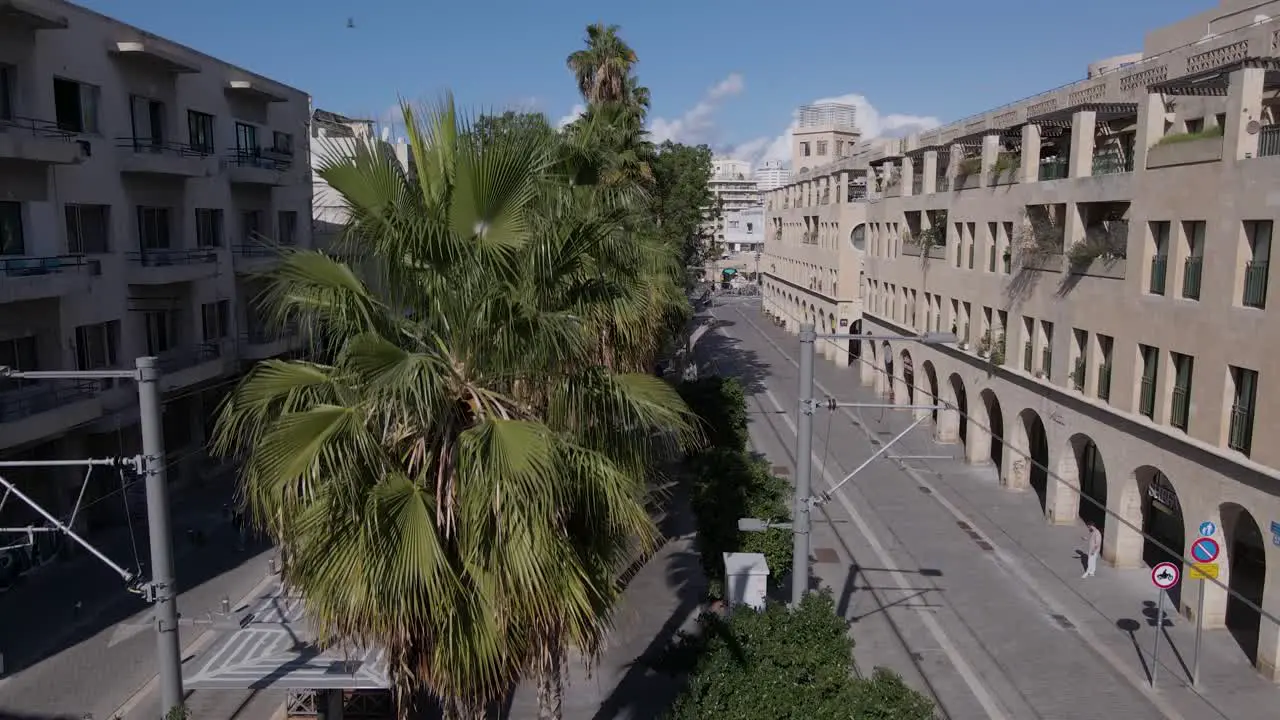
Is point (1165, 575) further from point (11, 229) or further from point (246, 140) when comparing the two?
point (246, 140)

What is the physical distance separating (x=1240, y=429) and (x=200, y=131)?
28.5 metres

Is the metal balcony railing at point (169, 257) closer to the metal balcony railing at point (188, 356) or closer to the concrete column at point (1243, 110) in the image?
the metal balcony railing at point (188, 356)

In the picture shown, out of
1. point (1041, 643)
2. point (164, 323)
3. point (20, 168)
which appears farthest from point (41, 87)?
point (1041, 643)

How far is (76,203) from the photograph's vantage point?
2277 cm

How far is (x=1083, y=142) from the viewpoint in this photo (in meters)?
24.6

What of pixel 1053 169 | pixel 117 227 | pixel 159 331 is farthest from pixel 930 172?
pixel 117 227

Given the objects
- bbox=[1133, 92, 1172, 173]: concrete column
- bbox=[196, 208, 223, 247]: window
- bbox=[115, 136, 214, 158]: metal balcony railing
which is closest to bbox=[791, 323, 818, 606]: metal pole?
bbox=[1133, 92, 1172, 173]: concrete column

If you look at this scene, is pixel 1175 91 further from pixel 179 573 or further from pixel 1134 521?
pixel 179 573

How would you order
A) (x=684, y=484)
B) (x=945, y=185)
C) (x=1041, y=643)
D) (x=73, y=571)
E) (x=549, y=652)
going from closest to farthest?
1. (x=549, y=652)
2. (x=1041, y=643)
3. (x=73, y=571)
4. (x=684, y=484)
5. (x=945, y=185)

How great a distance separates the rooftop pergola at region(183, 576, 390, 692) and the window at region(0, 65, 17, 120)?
1413 cm

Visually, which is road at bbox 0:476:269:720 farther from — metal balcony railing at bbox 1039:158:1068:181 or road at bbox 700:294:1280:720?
metal balcony railing at bbox 1039:158:1068:181

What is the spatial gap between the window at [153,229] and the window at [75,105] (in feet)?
8.94

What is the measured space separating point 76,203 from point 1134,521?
26.4 m

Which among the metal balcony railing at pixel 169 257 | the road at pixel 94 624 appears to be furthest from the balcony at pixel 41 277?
the road at pixel 94 624
